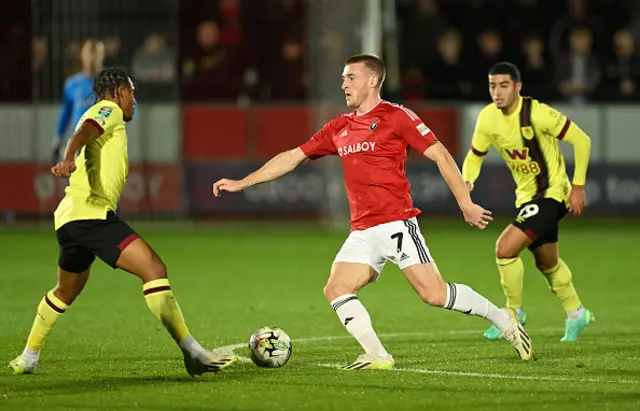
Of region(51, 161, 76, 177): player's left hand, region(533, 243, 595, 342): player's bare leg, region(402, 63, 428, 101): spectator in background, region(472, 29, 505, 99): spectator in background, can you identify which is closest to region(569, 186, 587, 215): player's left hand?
region(533, 243, 595, 342): player's bare leg

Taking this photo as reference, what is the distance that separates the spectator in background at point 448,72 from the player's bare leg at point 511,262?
491 inches

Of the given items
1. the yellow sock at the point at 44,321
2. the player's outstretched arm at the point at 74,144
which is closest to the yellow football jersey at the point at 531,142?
the player's outstretched arm at the point at 74,144

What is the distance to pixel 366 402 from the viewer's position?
6.92 metres

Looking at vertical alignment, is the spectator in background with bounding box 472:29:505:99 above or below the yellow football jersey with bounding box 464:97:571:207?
above

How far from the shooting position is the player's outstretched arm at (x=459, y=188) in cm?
789

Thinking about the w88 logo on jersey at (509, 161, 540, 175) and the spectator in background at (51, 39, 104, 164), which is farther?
the spectator in background at (51, 39, 104, 164)

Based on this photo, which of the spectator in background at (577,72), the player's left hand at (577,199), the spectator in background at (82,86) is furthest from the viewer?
the spectator in background at (577,72)

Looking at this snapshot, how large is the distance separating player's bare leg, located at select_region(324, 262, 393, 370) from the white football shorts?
6 cm

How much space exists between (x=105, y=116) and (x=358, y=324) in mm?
2086

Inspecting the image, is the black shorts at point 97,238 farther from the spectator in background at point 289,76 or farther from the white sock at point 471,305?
the spectator in background at point 289,76

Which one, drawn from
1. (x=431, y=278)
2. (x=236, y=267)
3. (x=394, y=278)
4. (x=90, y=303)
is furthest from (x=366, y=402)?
(x=236, y=267)

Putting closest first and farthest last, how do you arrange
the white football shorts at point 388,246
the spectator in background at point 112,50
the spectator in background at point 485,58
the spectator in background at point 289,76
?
the white football shorts at point 388,246 < the spectator in background at point 112,50 < the spectator in background at point 485,58 < the spectator in background at point 289,76

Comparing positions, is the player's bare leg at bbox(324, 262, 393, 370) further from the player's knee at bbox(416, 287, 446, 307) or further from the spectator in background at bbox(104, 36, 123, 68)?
the spectator in background at bbox(104, 36, 123, 68)

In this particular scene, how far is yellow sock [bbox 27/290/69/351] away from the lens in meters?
8.12
